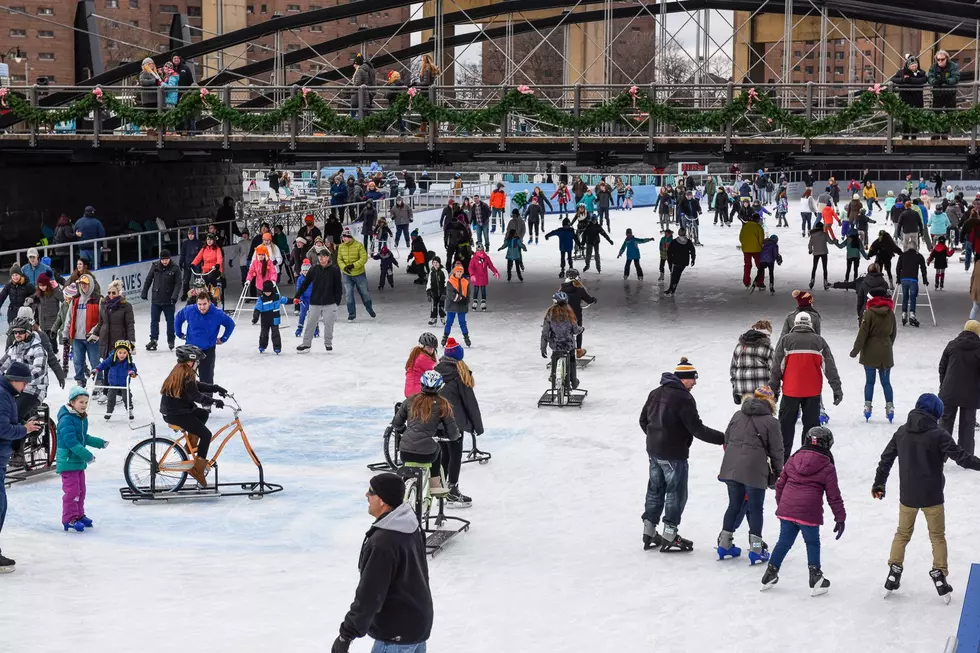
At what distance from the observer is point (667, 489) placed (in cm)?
1066

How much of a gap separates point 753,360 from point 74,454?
20.3 ft

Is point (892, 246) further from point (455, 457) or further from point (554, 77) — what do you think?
point (554, 77)

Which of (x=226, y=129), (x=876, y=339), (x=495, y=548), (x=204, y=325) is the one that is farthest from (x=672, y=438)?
(x=226, y=129)

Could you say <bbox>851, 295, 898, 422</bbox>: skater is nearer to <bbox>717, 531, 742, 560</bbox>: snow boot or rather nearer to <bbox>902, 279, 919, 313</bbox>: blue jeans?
<bbox>717, 531, 742, 560</bbox>: snow boot

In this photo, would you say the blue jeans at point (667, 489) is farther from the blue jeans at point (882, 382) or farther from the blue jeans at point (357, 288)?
the blue jeans at point (357, 288)

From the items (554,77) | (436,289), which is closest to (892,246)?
(436,289)

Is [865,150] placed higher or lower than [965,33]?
lower

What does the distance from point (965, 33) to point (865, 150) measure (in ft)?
41.0

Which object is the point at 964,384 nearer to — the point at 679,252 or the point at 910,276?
the point at 910,276

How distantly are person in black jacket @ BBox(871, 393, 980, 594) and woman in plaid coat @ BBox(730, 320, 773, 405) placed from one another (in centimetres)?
376

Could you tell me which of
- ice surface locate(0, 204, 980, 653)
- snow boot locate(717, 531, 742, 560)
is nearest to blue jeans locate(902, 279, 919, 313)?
ice surface locate(0, 204, 980, 653)

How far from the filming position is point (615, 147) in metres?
26.3

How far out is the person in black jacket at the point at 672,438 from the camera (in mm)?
10383

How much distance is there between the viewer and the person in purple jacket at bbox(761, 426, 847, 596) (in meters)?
9.34
